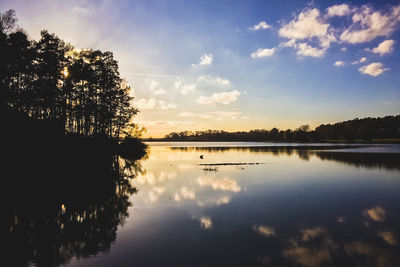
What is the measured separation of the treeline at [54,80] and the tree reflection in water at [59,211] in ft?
22.3

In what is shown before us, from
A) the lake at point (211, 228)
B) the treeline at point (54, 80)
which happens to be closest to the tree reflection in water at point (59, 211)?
the lake at point (211, 228)

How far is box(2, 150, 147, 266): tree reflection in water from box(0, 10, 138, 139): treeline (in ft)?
22.3

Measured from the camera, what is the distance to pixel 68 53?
44.0m

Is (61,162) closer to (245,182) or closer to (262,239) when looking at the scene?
(245,182)

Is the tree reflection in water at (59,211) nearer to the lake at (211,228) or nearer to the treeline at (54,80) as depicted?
the lake at (211,228)

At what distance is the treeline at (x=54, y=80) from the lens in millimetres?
34281

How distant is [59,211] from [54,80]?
102 ft

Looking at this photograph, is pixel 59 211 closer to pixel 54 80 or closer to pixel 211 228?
pixel 211 228

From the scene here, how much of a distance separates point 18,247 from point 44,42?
1491 inches

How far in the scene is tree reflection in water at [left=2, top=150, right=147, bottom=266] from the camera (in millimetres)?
10758

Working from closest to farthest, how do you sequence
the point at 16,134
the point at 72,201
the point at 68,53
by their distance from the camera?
the point at 72,201, the point at 16,134, the point at 68,53

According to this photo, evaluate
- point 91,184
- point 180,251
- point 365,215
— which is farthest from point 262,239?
point 91,184

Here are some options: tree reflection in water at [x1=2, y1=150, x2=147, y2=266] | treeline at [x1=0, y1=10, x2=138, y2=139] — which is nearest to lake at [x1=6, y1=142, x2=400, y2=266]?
tree reflection in water at [x1=2, y1=150, x2=147, y2=266]

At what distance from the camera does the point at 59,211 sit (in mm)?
16594
